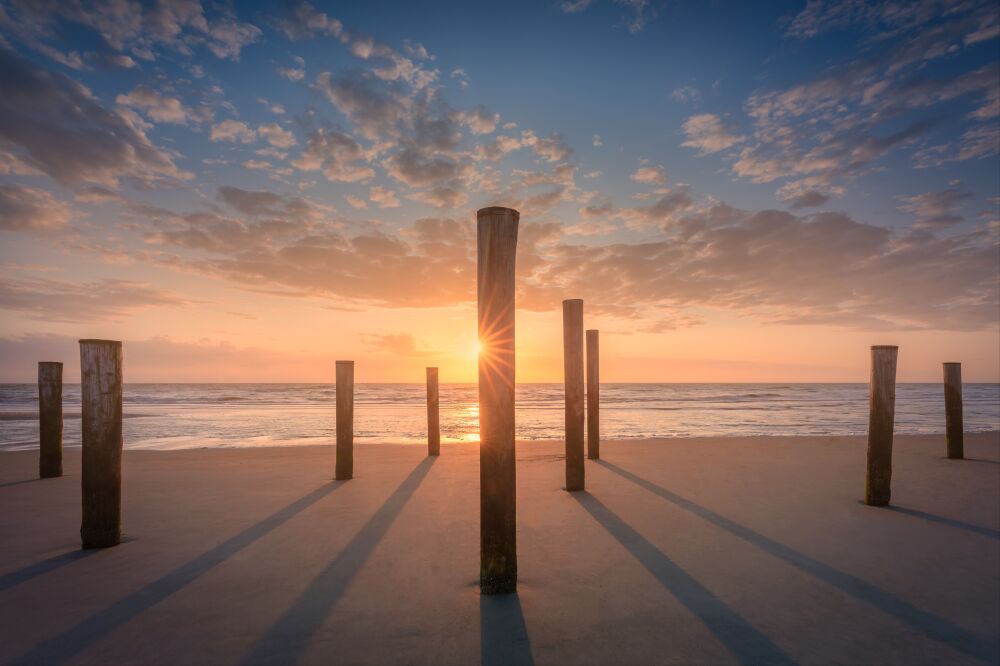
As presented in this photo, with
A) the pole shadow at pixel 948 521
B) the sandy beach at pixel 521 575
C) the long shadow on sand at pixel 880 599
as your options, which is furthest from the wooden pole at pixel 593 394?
the pole shadow at pixel 948 521

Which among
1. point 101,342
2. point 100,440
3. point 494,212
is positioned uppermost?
point 494,212

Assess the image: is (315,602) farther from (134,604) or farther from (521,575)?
(521,575)

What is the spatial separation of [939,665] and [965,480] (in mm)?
7752

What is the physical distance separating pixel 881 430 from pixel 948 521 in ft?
4.12

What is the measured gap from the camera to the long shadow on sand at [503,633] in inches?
127

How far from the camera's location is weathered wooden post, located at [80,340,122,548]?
17.1 feet

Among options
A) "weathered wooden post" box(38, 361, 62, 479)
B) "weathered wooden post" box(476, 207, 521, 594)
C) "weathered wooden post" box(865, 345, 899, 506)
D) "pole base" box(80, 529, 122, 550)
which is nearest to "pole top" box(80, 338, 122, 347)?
"pole base" box(80, 529, 122, 550)

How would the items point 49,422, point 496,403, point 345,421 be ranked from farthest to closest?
point 49,422 → point 345,421 → point 496,403

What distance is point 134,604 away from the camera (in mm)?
3988

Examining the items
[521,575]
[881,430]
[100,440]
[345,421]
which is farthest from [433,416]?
[881,430]

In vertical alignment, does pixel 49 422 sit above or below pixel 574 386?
below

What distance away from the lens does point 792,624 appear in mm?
3660

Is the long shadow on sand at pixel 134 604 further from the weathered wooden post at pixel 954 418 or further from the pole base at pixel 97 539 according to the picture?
the weathered wooden post at pixel 954 418

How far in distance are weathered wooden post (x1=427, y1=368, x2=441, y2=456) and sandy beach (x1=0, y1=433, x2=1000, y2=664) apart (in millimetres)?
3230
